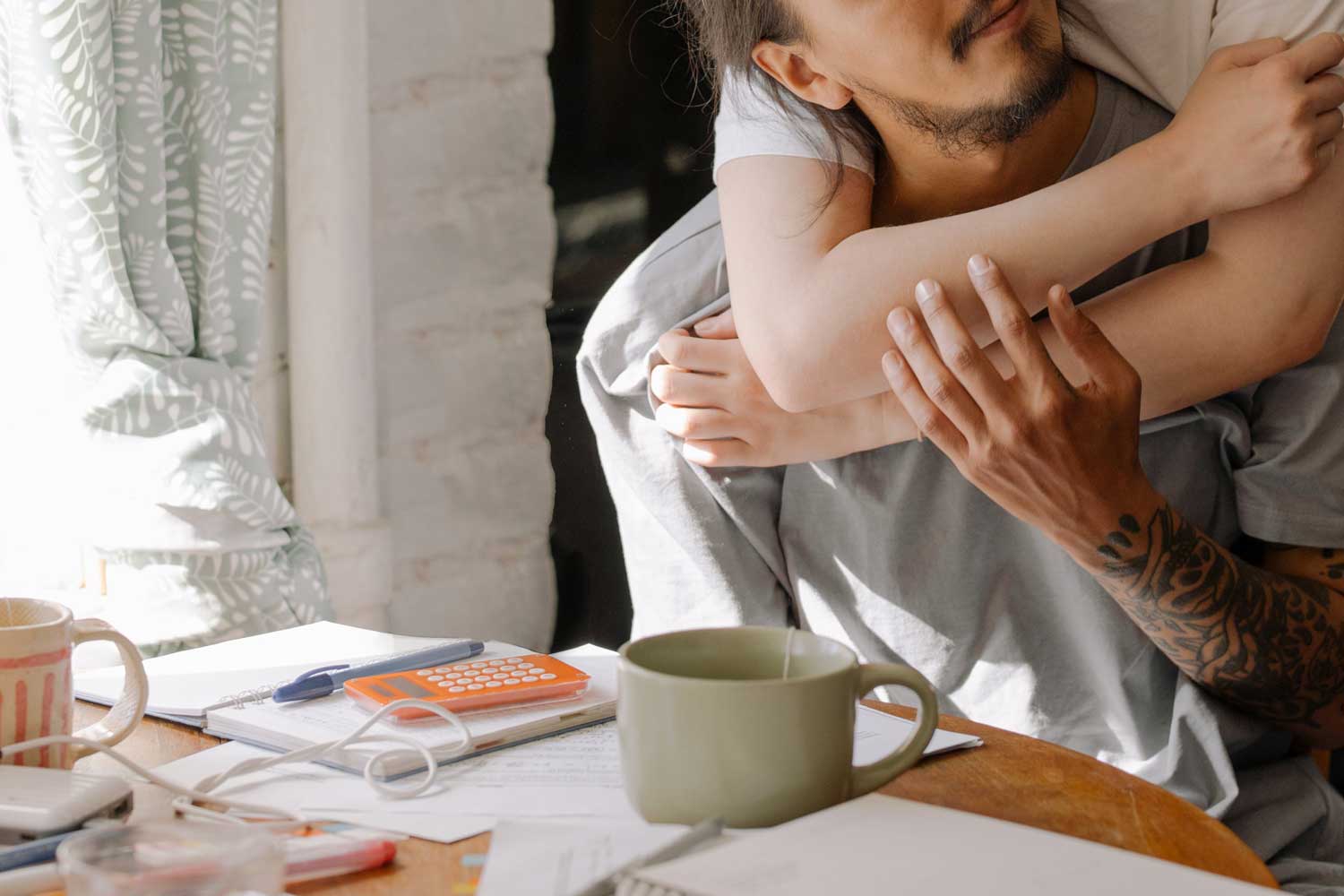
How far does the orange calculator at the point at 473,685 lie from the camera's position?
0.74 m

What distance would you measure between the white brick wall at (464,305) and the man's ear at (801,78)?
29.7 inches

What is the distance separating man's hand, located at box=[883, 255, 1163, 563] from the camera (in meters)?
0.93

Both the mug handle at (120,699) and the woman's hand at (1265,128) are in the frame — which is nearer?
the mug handle at (120,699)

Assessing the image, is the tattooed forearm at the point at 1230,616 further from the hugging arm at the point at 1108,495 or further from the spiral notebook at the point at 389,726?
the spiral notebook at the point at 389,726

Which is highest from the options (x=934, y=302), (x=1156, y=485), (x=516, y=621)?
(x=934, y=302)

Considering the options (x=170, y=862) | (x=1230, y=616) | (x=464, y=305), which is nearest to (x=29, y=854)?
(x=170, y=862)

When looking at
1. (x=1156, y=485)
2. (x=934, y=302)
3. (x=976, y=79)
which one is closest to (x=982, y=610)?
(x=1156, y=485)

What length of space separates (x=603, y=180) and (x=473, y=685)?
1.23 meters

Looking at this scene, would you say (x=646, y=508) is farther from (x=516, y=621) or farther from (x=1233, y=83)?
(x=516, y=621)

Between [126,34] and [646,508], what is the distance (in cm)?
68

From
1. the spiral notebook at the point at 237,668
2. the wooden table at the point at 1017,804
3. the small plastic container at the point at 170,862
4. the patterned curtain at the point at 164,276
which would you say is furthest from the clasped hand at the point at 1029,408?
the patterned curtain at the point at 164,276

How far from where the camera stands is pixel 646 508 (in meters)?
1.28

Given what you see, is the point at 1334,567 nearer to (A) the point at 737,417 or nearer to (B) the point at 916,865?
(A) the point at 737,417

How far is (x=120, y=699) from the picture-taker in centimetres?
72
